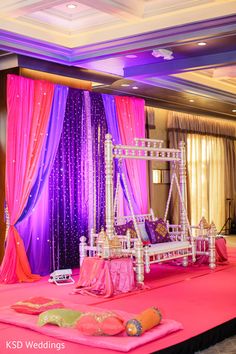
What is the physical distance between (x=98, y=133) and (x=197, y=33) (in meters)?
2.87

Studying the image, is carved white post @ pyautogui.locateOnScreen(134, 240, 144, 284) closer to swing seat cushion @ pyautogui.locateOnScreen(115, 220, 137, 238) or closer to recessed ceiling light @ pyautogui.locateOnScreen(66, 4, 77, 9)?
swing seat cushion @ pyautogui.locateOnScreen(115, 220, 137, 238)

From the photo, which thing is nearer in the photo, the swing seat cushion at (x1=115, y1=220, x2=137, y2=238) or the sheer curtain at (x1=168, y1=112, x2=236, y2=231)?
the swing seat cushion at (x1=115, y1=220, x2=137, y2=238)

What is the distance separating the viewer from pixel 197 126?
12312 millimetres

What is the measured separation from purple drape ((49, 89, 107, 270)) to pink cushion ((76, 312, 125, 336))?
3.53m

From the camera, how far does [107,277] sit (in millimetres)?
6246

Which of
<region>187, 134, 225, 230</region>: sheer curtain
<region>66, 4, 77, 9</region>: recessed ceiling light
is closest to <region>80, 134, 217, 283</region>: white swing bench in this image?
<region>66, 4, 77, 9</region>: recessed ceiling light

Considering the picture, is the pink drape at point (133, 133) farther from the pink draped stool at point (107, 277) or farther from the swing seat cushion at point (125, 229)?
the pink draped stool at point (107, 277)

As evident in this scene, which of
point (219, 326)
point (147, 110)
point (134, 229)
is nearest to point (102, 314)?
point (219, 326)

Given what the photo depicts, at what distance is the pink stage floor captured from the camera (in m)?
4.26

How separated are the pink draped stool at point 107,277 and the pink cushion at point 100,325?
1874 millimetres

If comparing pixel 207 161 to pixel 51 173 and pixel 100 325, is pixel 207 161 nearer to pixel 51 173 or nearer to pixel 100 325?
pixel 51 173

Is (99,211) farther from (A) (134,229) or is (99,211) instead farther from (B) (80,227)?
(A) (134,229)

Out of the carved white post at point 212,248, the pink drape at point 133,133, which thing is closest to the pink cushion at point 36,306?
the carved white post at point 212,248

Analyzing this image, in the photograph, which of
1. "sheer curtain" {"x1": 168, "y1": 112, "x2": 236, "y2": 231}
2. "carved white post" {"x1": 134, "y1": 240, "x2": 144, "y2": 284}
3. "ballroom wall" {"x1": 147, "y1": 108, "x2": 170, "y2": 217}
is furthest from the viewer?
"sheer curtain" {"x1": 168, "y1": 112, "x2": 236, "y2": 231}
